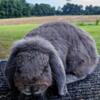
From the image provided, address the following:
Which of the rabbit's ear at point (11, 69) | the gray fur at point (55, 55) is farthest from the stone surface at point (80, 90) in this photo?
the rabbit's ear at point (11, 69)

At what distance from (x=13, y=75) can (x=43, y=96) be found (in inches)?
12.3

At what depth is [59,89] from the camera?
4.44 metres

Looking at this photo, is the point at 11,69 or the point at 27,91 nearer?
the point at 27,91

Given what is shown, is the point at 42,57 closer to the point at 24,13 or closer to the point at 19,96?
the point at 19,96

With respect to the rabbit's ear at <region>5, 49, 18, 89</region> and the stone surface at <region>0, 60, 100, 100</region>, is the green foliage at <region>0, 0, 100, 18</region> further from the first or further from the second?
the rabbit's ear at <region>5, 49, 18, 89</region>

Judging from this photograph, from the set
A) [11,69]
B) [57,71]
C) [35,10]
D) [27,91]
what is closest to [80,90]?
[57,71]

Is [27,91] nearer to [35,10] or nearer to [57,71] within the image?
[57,71]

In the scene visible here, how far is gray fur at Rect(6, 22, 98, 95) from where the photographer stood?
4.13 m

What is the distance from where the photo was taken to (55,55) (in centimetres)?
439

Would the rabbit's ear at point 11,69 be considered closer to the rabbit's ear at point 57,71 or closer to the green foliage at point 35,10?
the rabbit's ear at point 57,71

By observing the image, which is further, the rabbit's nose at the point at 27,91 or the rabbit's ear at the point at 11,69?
the rabbit's ear at the point at 11,69

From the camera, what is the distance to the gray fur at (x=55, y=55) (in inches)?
163

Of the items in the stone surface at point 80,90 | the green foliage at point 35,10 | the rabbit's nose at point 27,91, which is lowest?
the green foliage at point 35,10

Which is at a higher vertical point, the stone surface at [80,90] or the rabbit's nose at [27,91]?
the rabbit's nose at [27,91]
